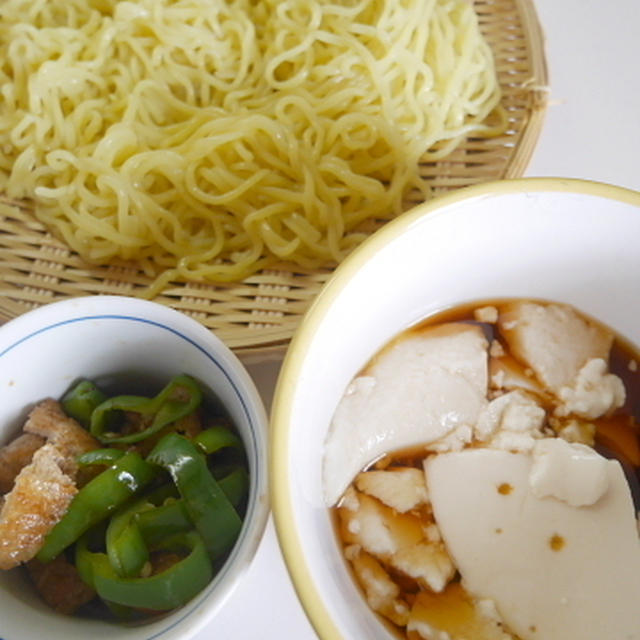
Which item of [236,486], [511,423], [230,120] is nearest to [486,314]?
[511,423]

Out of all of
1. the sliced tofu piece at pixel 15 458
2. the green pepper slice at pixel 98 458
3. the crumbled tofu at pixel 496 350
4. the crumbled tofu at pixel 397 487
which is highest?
the crumbled tofu at pixel 496 350

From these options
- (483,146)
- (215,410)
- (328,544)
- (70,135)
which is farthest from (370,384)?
(70,135)

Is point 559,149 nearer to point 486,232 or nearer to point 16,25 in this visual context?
point 486,232

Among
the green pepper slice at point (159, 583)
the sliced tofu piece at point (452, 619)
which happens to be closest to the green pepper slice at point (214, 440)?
the green pepper slice at point (159, 583)

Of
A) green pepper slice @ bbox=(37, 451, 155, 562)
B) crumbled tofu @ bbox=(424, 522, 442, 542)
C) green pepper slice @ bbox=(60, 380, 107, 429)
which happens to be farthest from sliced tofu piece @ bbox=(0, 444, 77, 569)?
crumbled tofu @ bbox=(424, 522, 442, 542)

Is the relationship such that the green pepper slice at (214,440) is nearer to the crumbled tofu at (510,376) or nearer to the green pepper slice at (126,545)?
the green pepper slice at (126,545)
